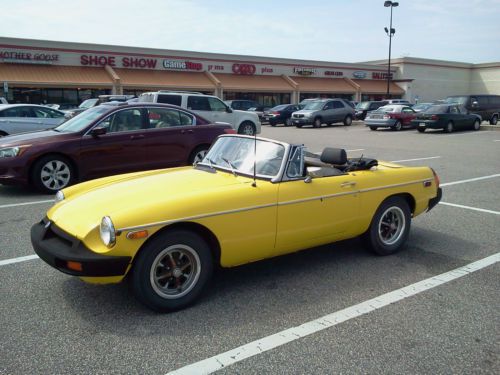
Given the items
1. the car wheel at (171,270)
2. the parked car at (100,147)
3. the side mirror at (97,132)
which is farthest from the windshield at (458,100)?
the car wheel at (171,270)

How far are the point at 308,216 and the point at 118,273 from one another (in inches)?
70.0

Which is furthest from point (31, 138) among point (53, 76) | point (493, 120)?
point (493, 120)

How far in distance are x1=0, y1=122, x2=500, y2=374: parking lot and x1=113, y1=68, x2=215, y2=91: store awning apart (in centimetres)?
3086

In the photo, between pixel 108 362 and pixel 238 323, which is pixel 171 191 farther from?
pixel 108 362

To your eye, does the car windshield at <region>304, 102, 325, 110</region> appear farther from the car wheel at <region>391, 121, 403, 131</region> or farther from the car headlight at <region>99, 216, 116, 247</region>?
the car headlight at <region>99, 216, 116, 247</region>

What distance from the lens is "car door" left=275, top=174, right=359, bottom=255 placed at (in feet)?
13.0

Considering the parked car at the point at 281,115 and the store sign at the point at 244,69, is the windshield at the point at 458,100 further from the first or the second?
the store sign at the point at 244,69

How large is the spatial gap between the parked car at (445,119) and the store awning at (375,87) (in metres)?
26.1

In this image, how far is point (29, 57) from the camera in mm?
31031

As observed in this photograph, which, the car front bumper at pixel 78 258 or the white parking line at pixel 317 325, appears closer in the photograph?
the white parking line at pixel 317 325

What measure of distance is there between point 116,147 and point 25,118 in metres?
6.86

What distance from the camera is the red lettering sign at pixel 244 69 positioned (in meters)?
41.0

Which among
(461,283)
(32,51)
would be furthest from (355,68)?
(461,283)

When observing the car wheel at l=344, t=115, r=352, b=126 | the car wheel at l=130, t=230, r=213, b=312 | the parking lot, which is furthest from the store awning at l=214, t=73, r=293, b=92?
the car wheel at l=130, t=230, r=213, b=312
